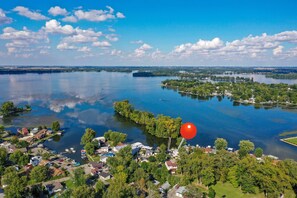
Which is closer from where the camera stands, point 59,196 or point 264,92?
point 59,196

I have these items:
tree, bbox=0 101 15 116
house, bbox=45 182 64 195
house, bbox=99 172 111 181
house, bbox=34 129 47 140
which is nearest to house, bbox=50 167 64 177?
house, bbox=45 182 64 195

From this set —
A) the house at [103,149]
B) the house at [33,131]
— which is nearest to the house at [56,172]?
the house at [103,149]

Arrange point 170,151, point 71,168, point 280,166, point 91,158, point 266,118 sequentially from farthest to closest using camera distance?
point 266,118 < point 170,151 < point 91,158 < point 71,168 < point 280,166

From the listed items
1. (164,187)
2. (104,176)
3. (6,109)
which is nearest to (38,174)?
(104,176)

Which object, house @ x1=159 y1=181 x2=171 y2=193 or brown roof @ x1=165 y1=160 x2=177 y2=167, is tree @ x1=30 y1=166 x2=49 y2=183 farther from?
brown roof @ x1=165 y1=160 x2=177 y2=167

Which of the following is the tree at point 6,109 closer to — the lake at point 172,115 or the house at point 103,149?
the lake at point 172,115

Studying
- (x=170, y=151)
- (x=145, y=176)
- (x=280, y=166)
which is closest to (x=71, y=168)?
(x=145, y=176)

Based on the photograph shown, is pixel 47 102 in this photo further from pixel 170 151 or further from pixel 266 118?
pixel 266 118
